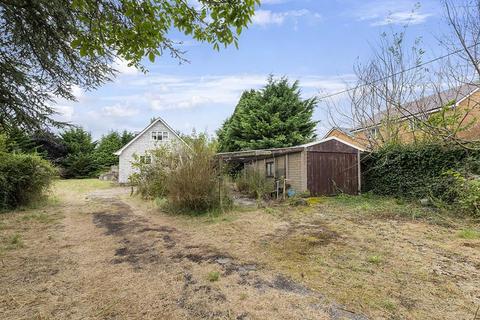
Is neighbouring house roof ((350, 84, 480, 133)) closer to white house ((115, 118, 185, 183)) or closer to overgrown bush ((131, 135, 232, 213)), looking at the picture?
overgrown bush ((131, 135, 232, 213))

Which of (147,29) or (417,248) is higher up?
(147,29)

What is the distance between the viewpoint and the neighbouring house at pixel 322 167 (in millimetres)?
12609

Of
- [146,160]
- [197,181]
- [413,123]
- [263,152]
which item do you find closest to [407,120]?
[413,123]

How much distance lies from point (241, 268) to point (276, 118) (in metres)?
16.8

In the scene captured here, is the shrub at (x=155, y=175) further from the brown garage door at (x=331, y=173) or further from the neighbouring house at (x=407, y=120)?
the neighbouring house at (x=407, y=120)

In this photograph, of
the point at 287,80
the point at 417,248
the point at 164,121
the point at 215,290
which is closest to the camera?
the point at 215,290

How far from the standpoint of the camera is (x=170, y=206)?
29.8 ft

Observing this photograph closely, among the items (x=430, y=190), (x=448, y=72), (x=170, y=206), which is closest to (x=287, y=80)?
(x=448, y=72)

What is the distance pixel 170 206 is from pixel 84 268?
4.80 metres

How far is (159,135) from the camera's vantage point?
23.0 m

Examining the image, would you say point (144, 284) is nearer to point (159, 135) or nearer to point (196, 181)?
point (196, 181)

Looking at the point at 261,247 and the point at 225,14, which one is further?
the point at 261,247

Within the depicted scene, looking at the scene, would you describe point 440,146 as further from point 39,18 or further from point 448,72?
point 39,18

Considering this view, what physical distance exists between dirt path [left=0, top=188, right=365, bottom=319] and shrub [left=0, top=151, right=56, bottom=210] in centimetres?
435
